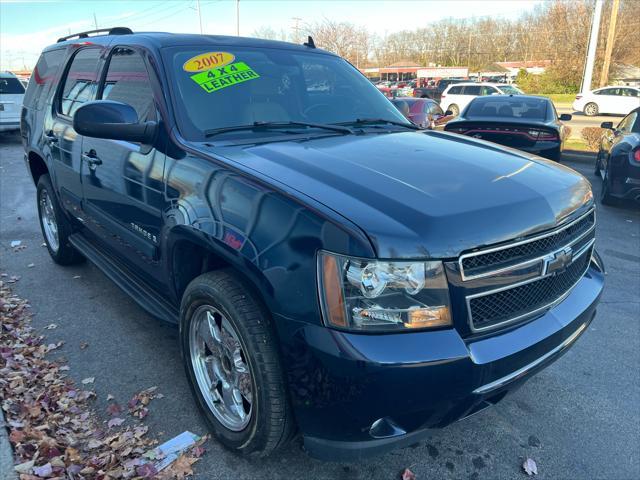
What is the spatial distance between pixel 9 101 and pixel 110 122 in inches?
531

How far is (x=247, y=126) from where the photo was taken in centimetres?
289

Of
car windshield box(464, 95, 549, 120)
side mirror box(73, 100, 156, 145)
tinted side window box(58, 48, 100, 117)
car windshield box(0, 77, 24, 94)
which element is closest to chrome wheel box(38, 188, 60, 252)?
tinted side window box(58, 48, 100, 117)

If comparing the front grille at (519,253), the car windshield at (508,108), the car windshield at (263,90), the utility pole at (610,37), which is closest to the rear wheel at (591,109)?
the utility pole at (610,37)

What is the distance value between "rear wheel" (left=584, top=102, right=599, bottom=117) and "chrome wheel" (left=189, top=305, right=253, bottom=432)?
96.8 ft

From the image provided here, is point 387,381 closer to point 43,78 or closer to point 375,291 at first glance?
point 375,291

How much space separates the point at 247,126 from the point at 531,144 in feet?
23.2

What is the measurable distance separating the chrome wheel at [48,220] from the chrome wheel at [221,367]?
2806 mm

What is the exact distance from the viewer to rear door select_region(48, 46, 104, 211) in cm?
376

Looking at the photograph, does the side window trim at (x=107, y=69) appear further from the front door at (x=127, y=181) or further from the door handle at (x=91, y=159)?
the door handle at (x=91, y=159)

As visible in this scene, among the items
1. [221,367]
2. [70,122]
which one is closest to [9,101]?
[70,122]

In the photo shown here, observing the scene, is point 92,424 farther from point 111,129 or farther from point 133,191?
point 111,129

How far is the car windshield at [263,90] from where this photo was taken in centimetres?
285

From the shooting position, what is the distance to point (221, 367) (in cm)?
253

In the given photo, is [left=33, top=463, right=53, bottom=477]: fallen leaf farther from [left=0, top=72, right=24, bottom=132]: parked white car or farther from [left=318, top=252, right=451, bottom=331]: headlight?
[left=0, top=72, right=24, bottom=132]: parked white car
